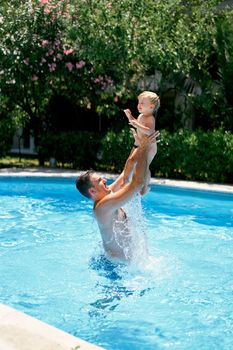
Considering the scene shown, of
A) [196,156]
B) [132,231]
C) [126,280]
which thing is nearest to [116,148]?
[196,156]

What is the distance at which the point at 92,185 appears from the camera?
19.8ft

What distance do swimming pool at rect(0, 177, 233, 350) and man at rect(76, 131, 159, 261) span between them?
311mm

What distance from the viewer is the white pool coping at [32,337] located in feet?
11.7

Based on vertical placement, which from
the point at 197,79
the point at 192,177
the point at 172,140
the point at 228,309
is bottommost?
the point at 228,309

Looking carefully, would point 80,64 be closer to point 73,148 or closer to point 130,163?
point 73,148

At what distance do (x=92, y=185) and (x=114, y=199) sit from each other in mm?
378

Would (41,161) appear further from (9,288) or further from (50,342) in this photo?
(50,342)

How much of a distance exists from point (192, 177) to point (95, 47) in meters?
4.47

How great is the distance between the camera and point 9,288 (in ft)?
20.9

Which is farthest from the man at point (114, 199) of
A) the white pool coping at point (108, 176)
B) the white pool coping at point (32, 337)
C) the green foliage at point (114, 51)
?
the green foliage at point (114, 51)

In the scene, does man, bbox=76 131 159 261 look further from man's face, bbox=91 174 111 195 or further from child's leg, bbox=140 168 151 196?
child's leg, bbox=140 168 151 196

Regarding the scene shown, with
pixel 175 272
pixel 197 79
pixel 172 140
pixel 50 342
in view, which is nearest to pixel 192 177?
pixel 172 140

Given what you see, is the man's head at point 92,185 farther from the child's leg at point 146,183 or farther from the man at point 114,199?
the child's leg at point 146,183

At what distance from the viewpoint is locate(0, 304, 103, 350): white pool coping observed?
140 inches
